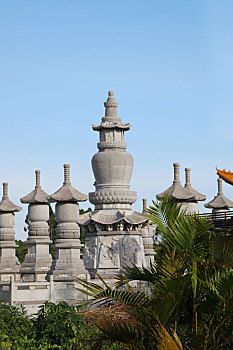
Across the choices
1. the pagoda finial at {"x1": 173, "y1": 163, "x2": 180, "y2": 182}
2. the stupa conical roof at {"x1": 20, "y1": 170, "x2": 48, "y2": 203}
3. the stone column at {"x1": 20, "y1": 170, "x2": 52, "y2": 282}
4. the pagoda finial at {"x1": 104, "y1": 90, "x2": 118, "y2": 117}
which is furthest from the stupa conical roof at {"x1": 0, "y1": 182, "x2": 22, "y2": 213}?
the pagoda finial at {"x1": 173, "y1": 163, "x2": 180, "y2": 182}

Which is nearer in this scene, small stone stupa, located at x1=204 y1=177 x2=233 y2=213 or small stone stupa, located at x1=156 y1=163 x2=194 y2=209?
small stone stupa, located at x1=156 y1=163 x2=194 y2=209

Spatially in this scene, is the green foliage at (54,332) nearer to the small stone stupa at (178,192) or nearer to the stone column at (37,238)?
the small stone stupa at (178,192)

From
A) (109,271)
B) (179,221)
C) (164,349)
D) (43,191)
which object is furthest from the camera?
(43,191)

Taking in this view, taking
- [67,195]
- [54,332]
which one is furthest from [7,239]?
[54,332]

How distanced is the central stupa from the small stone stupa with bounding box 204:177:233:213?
6338 mm

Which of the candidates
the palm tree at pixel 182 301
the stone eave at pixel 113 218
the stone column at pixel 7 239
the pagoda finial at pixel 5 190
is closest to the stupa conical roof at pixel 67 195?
the stone eave at pixel 113 218

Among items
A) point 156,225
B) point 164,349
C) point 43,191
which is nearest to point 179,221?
point 156,225

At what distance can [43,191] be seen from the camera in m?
31.6

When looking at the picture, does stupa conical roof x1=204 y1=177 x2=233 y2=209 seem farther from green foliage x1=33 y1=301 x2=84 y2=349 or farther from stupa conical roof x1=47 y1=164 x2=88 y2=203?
green foliage x1=33 y1=301 x2=84 y2=349

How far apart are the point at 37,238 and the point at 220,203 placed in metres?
9.18

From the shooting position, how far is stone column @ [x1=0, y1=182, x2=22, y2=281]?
109 feet

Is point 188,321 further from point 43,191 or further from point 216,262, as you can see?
point 43,191

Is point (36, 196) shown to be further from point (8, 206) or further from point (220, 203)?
point (220, 203)

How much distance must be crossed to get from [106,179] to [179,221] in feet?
57.4
